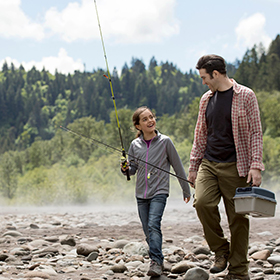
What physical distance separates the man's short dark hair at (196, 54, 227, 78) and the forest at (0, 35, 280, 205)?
1657 mm

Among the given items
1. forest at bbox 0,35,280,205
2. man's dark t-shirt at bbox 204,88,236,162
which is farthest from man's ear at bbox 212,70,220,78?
forest at bbox 0,35,280,205

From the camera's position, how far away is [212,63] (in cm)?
448

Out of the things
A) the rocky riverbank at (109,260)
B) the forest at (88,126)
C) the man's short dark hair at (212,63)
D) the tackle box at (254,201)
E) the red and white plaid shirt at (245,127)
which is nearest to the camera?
the tackle box at (254,201)

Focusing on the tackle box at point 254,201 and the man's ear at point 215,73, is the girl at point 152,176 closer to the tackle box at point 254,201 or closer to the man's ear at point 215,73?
the tackle box at point 254,201

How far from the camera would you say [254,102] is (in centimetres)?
441

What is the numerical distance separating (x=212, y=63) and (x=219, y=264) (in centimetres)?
194

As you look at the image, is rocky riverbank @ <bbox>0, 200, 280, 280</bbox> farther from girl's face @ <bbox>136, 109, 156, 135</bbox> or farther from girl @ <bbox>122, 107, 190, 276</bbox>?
girl's face @ <bbox>136, 109, 156, 135</bbox>

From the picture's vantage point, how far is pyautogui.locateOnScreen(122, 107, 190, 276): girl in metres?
5.00

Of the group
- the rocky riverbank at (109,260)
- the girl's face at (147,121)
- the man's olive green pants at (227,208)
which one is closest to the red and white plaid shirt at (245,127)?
the man's olive green pants at (227,208)

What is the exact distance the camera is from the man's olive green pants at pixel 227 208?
4.50 m

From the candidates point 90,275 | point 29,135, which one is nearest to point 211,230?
point 90,275

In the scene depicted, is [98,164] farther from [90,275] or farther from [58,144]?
[90,275]

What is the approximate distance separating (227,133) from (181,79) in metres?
166

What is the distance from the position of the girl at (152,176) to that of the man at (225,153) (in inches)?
21.6
